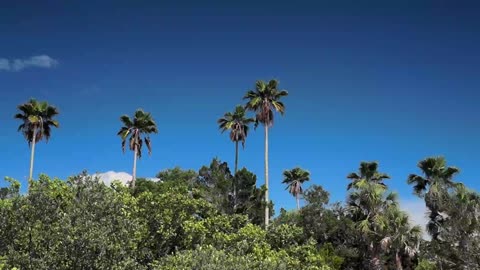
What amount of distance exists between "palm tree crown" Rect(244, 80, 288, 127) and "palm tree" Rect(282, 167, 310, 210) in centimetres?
1639

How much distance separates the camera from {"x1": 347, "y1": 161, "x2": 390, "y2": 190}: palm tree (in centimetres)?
4284

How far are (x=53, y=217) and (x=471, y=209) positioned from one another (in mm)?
21414

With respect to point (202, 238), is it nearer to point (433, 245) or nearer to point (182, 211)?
point (182, 211)

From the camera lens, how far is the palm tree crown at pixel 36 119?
141 ft

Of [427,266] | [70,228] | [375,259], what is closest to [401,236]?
[375,259]

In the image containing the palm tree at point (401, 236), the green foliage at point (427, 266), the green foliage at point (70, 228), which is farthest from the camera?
the palm tree at point (401, 236)

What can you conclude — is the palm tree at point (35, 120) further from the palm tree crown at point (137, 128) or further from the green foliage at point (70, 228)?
the green foliage at point (70, 228)

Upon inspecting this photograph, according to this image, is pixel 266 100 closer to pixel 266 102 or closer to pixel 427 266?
pixel 266 102

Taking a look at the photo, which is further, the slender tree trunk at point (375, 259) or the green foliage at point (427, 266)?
the slender tree trunk at point (375, 259)

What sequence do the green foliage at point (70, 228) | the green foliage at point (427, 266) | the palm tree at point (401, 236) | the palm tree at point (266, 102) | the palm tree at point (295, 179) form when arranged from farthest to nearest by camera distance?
the palm tree at point (295, 179), the palm tree at point (266, 102), the palm tree at point (401, 236), the green foliage at point (427, 266), the green foliage at point (70, 228)

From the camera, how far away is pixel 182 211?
19391 millimetres

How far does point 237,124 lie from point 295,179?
15.4 m

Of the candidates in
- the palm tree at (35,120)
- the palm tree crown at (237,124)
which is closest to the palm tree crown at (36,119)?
the palm tree at (35,120)

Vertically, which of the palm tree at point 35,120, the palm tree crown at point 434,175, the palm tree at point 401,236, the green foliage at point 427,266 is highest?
the palm tree at point 35,120
